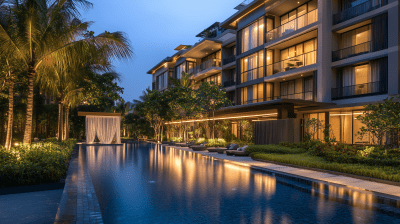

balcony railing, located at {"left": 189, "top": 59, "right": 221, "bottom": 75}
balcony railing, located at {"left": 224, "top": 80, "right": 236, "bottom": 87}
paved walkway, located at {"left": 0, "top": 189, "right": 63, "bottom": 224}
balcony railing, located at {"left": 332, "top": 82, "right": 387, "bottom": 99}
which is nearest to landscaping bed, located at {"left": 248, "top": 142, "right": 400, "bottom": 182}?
balcony railing, located at {"left": 332, "top": 82, "right": 387, "bottom": 99}

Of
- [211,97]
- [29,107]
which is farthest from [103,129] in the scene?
[29,107]

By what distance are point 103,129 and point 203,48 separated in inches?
669

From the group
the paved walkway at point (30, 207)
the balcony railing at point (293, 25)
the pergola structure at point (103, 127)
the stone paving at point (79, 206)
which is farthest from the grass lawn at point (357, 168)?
the pergola structure at point (103, 127)

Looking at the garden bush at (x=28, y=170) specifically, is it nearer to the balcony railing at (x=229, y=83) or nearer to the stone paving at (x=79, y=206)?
the stone paving at (x=79, y=206)

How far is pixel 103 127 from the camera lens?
1382 inches

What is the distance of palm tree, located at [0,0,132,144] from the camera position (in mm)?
11820

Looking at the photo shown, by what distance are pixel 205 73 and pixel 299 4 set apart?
16391 mm

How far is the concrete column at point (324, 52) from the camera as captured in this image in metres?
23.0

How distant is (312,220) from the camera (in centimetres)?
566

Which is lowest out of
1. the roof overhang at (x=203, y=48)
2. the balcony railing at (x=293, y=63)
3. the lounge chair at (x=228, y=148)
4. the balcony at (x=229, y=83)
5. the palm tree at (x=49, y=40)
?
the lounge chair at (x=228, y=148)

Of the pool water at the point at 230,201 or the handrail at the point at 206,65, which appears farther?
the handrail at the point at 206,65

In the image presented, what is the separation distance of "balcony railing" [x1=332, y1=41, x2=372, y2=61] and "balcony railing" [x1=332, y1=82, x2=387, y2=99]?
2.38 meters

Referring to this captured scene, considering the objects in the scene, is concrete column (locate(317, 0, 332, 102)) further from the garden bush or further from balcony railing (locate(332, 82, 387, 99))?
the garden bush

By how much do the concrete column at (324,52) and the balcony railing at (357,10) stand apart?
2.04ft
